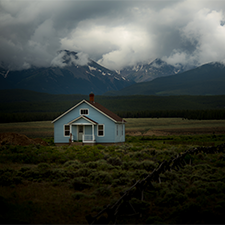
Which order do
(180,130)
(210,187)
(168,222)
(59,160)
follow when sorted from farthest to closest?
1. (180,130)
2. (59,160)
3. (210,187)
4. (168,222)

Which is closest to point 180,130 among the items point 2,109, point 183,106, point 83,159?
point 83,159

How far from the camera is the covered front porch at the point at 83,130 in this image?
3412 centimetres

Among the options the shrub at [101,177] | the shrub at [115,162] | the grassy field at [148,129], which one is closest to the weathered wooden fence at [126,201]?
the shrub at [101,177]

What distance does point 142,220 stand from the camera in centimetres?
881

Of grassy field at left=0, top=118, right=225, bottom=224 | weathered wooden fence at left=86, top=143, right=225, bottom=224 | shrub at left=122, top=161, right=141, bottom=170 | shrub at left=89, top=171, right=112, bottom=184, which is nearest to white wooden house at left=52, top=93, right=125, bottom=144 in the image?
shrub at left=122, top=161, right=141, bottom=170

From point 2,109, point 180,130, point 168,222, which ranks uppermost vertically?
point 2,109

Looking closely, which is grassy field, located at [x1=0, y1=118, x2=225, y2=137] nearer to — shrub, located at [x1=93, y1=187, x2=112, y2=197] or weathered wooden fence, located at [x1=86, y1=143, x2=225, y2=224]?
weathered wooden fence, located at [x1=86, y1=143, x2=225, y2=224]

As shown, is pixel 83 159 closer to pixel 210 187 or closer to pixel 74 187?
pixel 74 187

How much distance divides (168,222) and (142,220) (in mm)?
798

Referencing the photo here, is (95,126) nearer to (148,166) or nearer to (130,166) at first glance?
(130,166)

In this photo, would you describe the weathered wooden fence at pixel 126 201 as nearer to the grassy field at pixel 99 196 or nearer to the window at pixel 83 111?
the grassy field at pixel 99 196

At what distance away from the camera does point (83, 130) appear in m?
35.0

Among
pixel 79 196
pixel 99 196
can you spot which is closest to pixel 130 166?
pixel 99 196

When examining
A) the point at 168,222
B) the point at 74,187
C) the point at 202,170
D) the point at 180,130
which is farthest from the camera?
the point at 180,130
